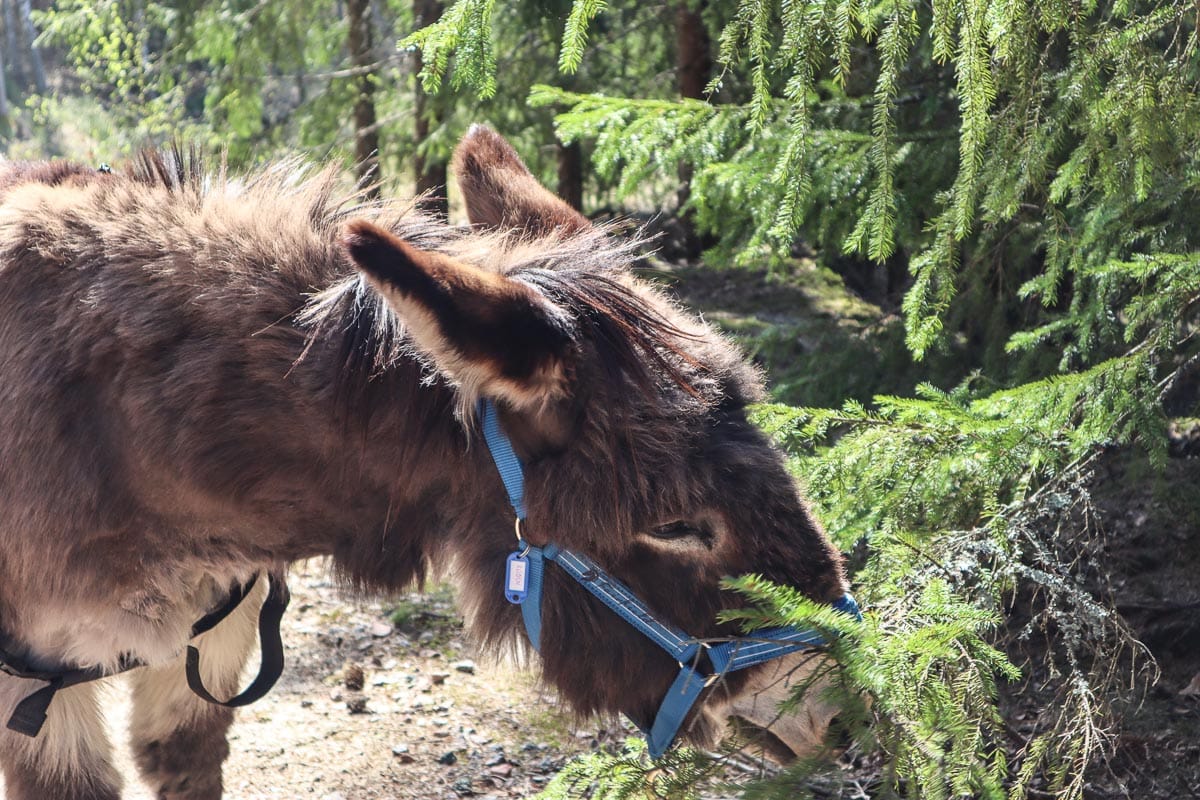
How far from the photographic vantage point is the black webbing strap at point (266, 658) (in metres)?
2.71

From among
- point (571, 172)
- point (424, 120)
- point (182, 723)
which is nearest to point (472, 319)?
point (182, 723)

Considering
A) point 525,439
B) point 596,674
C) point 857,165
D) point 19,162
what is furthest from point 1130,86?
point 19,162

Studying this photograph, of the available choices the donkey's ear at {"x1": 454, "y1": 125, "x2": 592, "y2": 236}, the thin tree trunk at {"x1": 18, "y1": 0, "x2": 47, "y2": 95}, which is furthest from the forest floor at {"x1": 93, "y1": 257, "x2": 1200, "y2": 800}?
the thin tree trunk at {"x1": 18, "y1": 0, "x2": 47, "y2": 95}

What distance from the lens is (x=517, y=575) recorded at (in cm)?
212

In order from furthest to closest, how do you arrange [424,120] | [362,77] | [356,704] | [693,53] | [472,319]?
[362,77], [424,120], [693,53], [356,704], [472,319]

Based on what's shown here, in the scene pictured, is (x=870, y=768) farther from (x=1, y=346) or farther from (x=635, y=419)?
(x=1, y=346)

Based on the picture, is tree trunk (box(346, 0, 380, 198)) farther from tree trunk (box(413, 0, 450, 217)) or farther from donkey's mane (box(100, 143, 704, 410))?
donkey's mane (box(100, 143, 704, 410))

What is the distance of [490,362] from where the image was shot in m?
1.85

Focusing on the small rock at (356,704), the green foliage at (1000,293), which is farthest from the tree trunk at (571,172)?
the small rock at (356,704)

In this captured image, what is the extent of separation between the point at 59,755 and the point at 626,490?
1.70 m

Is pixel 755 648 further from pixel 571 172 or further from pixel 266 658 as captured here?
pixel 571 172

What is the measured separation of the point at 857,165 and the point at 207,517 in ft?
8.58

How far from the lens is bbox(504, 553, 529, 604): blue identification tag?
212 cm

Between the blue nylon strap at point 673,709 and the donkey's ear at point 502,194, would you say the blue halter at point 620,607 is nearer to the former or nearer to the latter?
the blue nylon strap at point 673,709
